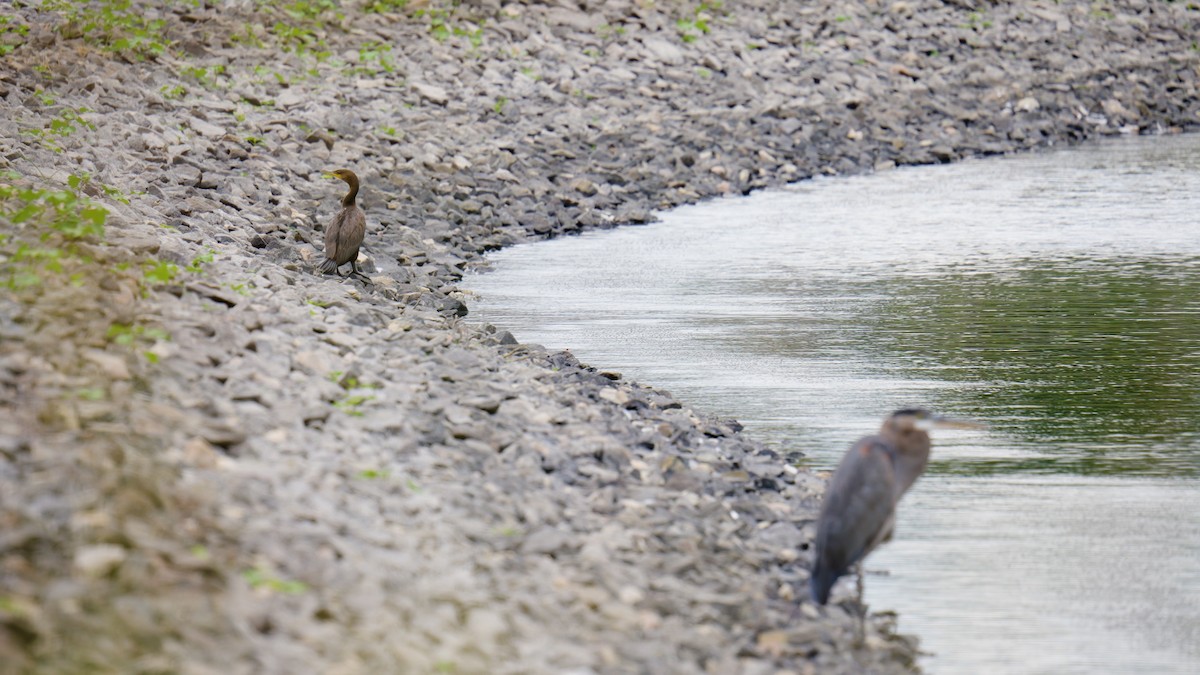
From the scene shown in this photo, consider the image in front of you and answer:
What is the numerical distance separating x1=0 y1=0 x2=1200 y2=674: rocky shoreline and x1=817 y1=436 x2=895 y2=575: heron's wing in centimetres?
32

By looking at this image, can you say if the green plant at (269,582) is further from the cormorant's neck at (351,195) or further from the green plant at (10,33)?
the green plant at (10,33)

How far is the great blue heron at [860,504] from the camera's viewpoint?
6.81 m

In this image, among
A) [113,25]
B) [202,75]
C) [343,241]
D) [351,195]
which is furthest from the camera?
[113,25]

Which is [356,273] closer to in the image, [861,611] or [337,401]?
[337,401]

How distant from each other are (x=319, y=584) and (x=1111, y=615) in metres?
3.37

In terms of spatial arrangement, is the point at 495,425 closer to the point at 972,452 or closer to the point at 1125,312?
the point at 972,452

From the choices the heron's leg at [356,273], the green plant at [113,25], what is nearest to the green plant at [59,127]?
the heron's leg at [356,273]

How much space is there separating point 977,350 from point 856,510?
5225mm

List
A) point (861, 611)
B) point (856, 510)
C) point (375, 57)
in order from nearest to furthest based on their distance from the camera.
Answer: point (856, 510) < point (861, 611) < point (375, 57)

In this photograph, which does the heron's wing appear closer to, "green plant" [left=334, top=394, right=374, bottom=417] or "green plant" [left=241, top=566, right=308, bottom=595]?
"green plant" [left=241, top=566, right=308, bottom=595]

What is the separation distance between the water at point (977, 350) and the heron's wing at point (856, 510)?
45cm

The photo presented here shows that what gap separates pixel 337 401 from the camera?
802cm

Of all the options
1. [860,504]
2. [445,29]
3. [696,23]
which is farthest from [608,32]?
[860,504]

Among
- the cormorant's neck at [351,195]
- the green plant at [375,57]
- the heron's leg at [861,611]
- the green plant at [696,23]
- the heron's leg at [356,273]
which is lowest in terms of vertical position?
the heron's leg at [861,611]
